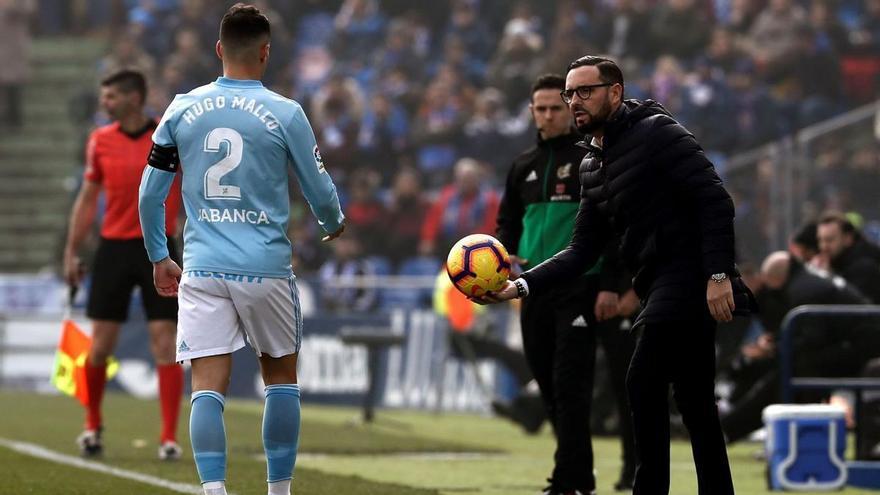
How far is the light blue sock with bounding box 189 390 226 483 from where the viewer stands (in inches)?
259

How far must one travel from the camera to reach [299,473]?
9.96 metres

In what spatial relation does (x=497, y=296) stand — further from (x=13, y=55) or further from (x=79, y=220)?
(x=13, y=55)

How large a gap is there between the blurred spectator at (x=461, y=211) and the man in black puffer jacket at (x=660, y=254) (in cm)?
1354

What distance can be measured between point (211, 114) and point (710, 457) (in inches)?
95.9

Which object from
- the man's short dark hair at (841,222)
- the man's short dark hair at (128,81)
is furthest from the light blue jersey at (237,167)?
the man's short dark hair at (841,222)

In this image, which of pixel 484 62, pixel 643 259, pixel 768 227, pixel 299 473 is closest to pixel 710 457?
pixel 643 259

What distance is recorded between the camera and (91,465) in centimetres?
1024

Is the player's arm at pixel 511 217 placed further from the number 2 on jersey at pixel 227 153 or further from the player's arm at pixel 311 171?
the number 2 on jersey at pixel 227 153

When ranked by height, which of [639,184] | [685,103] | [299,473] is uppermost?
[685,103]

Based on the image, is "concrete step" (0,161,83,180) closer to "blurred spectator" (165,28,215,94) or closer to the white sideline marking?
"blurred spectator" (165,28,215,94)

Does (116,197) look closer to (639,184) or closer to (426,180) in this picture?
(639,184)

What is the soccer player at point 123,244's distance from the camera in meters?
10.7

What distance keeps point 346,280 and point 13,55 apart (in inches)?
450

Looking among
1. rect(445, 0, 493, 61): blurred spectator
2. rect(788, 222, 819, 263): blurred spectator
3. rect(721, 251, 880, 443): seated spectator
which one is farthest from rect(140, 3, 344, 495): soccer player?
rect(445, 0, 493, 61): blurred spectator
